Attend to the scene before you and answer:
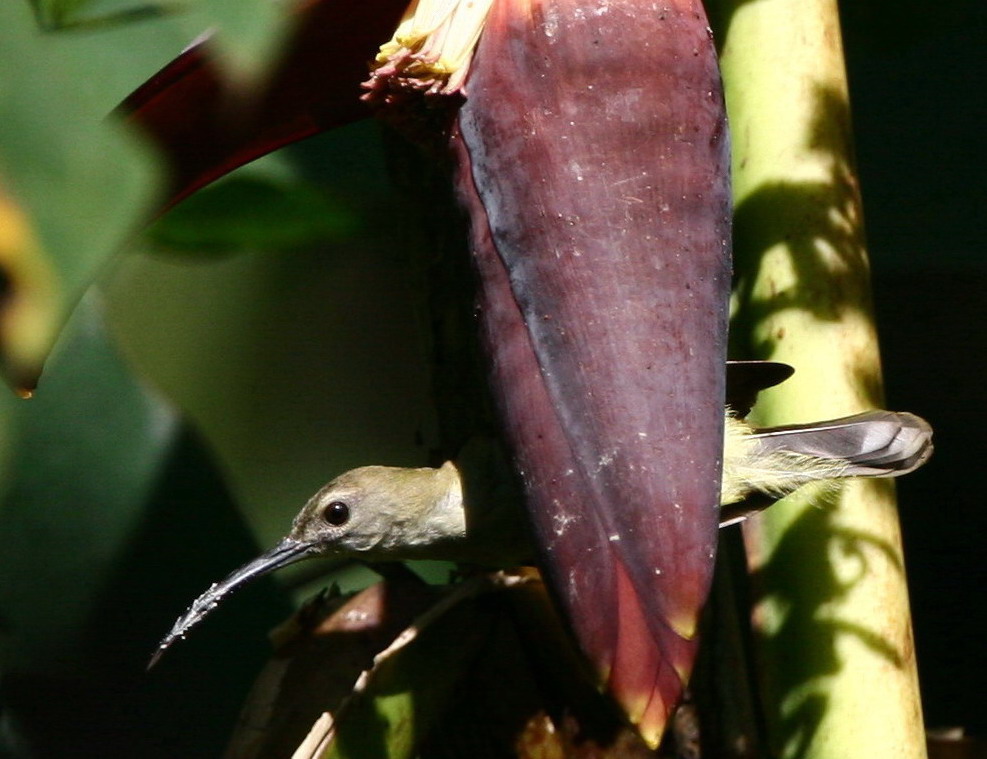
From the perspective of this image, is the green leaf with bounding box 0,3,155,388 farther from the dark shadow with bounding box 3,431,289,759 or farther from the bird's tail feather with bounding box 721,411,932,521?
the dark shadow with bounding box 3,431,289,759

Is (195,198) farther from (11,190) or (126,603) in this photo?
(11,190)

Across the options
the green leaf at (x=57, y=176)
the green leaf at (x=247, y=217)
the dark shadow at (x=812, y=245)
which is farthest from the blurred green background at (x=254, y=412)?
the green leaf at (x=57, y=176)

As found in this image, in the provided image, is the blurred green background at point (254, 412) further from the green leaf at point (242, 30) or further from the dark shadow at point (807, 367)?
the green leaf at point (242, 30)

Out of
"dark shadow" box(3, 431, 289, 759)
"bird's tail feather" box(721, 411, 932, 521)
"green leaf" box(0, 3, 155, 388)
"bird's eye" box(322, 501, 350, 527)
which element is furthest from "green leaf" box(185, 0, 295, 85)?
"dark shadow" box(3, 431, 289, 759)

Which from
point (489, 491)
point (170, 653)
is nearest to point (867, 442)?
point (489, 491)

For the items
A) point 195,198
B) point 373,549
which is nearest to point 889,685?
point 373,549

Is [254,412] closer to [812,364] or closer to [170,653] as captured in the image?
[170,653]
